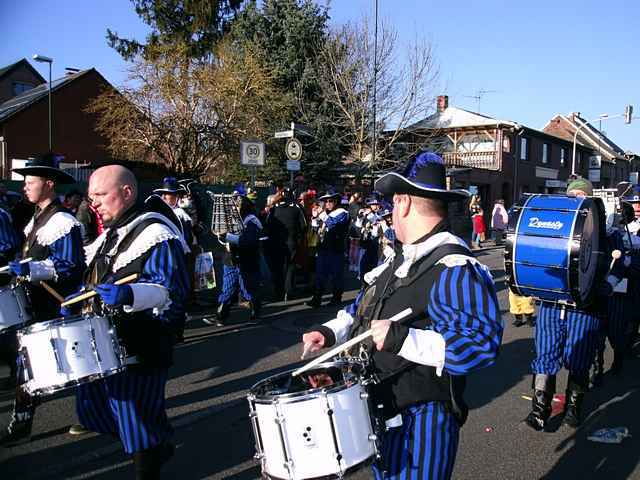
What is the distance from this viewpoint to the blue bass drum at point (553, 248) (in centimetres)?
362

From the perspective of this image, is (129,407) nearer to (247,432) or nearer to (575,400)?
(247,432)

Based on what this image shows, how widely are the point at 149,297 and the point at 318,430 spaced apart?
1.28 metres

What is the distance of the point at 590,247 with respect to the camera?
13.4 ft

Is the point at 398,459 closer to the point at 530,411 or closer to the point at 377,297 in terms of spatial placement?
the point at 377,297

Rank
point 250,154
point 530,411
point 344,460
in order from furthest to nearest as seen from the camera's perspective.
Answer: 1. point 250,154
2. point 530,411
3. point 344,460

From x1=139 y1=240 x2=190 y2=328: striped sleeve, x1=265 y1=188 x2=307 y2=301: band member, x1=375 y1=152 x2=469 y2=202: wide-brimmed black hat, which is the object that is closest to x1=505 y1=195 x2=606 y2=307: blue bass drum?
x1=375 y1=152 x2=469 y2=202: wide-brimmed black hat

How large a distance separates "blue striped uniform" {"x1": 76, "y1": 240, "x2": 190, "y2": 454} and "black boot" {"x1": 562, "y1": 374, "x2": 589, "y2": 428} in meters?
3.45

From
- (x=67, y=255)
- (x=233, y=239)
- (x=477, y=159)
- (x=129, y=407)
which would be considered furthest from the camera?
(x=477, y=159)

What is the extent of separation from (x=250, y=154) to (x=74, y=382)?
870 centimetres

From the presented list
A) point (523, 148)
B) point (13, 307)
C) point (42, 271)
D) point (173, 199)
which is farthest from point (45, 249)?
point (523, 148)

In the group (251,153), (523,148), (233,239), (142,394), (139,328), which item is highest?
(523,148)

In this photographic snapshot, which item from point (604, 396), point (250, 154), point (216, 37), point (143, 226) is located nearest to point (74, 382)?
point (143, 226)

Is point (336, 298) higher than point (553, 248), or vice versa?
point (553, 248)

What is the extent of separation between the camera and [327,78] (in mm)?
22859
